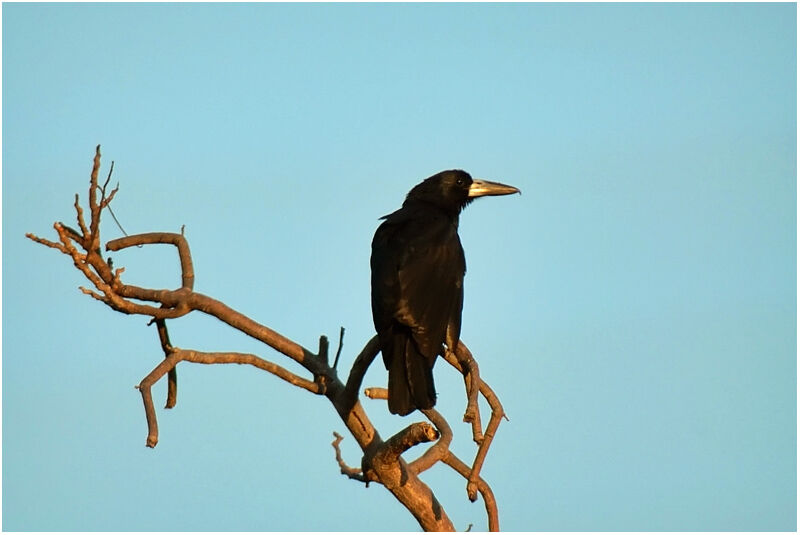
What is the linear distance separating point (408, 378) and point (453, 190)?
2.35m

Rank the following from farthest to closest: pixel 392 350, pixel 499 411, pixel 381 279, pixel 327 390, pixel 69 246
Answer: pixel 381 279 < pixel 392 350 < pixel 327 390 < pixel 499 411 < pixel 69 246

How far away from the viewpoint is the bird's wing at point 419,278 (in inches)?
234

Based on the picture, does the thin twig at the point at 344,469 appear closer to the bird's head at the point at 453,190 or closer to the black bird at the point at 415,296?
the black bird at the point at 415,296

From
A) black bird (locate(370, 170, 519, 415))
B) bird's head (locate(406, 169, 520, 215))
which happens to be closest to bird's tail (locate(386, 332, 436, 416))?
black bird (locate(370, 170, 519, 415))

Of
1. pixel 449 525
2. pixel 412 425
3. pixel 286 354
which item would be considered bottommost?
pixel 449 525

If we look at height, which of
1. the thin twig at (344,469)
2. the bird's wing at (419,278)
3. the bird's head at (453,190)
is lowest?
the thin twig at (344,469)

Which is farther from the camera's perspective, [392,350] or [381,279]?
[381,279]

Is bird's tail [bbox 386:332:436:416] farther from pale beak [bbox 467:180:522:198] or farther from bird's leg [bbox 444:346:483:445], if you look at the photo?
pale beak [bbox 467:180:522:198]

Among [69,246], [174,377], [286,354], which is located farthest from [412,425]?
[69,246]

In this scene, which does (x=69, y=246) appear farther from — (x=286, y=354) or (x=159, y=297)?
Answer: (x=286, y=354)

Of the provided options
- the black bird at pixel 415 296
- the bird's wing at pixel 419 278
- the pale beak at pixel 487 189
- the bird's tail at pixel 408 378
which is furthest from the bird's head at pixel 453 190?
the bird's tail at pixel 408 378

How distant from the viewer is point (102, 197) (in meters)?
4.69

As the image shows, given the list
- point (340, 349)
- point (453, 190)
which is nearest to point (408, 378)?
point (340, 349)

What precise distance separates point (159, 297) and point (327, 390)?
0.92 metres
